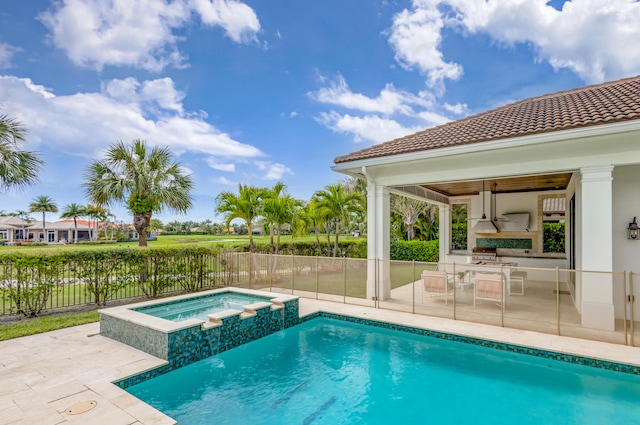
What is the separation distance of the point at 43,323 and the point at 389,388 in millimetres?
7788

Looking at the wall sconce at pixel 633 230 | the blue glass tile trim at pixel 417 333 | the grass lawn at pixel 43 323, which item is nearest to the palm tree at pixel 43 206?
the grass lawn at pixel 43 323

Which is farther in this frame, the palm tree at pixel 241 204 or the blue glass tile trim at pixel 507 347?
the palm tree at pixel 241 204

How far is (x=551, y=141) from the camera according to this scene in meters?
6.66

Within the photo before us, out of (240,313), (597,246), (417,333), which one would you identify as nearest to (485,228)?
→ (597,246)

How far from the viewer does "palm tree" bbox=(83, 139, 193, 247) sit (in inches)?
461

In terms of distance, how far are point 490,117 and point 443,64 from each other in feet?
32.9

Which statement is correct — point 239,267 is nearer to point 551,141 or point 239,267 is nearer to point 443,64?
point 551,141

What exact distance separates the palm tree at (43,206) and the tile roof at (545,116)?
79.2 metres

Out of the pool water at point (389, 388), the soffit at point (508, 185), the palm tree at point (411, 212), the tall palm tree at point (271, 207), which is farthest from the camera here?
the palm tree at point (411, 212)

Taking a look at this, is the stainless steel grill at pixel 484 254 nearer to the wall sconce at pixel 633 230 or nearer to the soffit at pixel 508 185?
the soffit at pixel 508 185

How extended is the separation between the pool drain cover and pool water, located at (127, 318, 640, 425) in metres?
0.81

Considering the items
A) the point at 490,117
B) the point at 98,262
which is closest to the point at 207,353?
the point at 98,262

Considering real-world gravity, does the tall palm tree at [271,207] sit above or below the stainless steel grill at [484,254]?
above

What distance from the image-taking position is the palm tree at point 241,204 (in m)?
14.1
